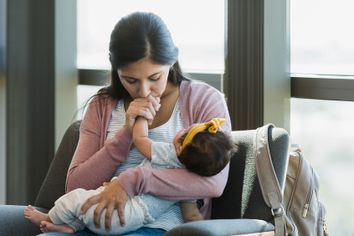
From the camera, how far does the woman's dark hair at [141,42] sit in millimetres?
2279

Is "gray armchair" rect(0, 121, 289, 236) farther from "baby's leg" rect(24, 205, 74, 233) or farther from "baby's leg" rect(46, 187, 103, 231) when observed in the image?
"baby's leg" rect(46, 187, 103, 231)

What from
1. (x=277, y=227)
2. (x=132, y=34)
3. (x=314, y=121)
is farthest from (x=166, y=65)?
(x=314, y=121)

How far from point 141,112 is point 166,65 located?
17cm

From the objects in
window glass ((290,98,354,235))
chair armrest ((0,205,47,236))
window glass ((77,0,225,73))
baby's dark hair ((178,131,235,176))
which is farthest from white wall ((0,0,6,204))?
baby's dark hair ((178,131,235,176))

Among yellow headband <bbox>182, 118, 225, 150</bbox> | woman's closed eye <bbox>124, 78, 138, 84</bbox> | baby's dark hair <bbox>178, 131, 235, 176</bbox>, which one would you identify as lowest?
baby's dark hair <bbox>178, 131, 235, 176</bbox>

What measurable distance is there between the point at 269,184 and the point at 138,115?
0.45m

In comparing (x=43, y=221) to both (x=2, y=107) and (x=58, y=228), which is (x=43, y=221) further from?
(x=2, y=107)

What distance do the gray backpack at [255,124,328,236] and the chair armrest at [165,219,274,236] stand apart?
0.07 m

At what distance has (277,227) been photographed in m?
2.19

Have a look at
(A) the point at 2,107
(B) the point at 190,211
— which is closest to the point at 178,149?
(B) the point at 190,211

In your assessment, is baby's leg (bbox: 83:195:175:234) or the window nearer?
baby's leg (bbox: 83:195:175:234)

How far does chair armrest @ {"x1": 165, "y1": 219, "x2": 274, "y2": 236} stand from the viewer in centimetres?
192

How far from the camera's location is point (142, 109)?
2.32 meters

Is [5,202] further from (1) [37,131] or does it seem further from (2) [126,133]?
(2) [126,133]
